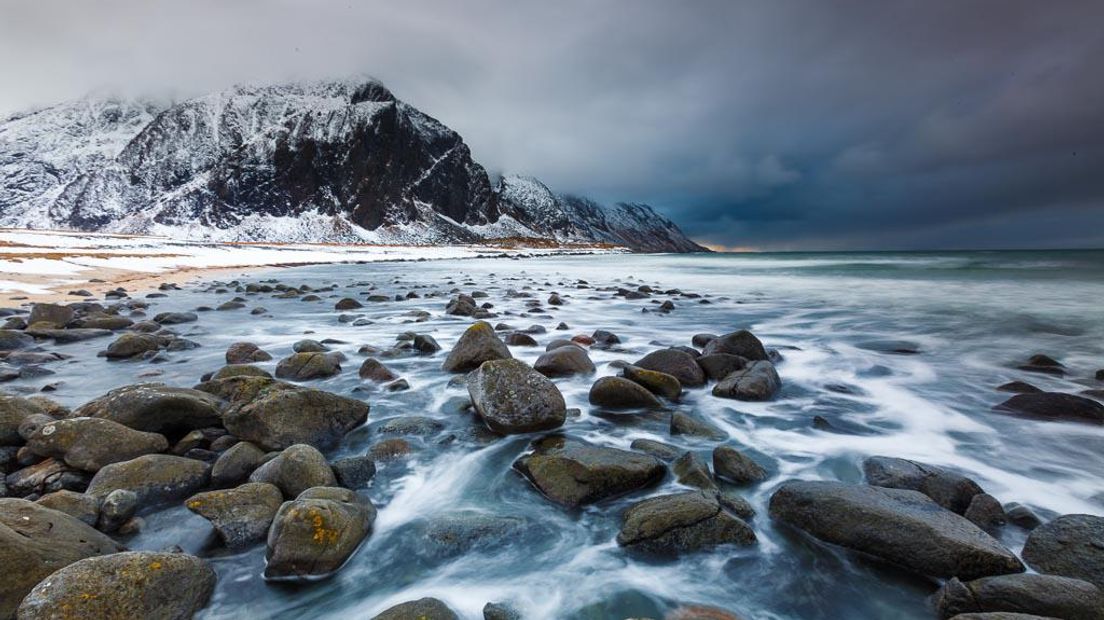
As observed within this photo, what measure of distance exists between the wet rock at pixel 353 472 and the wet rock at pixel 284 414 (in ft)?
2.36

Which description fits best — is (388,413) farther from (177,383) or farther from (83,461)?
(177,383)

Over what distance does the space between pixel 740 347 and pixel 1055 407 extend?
404 centimetres

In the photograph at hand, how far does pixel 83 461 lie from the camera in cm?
436

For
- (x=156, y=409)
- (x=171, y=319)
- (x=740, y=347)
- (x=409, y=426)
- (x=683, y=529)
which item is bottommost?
(x=409, y=426)

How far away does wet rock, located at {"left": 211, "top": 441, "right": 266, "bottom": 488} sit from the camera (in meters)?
4.43

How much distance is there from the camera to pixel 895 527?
11.6 feet

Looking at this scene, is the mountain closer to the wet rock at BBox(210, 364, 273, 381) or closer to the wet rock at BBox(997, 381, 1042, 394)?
the wet rock at BBox(210, 364, 273, 381)

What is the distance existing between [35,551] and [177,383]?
17.0ft

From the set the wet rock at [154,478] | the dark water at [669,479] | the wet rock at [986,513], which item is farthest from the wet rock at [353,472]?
the wet rock at [986,513]

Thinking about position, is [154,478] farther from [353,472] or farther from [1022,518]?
[1022,518]

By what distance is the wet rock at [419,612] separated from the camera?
9.37ft

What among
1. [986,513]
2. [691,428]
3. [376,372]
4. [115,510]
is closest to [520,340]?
[376,372]

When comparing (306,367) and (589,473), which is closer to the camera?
(589,473)

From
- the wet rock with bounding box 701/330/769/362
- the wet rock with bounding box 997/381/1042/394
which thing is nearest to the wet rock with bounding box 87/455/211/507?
the wet rock with bounding box 701/330/769/362
